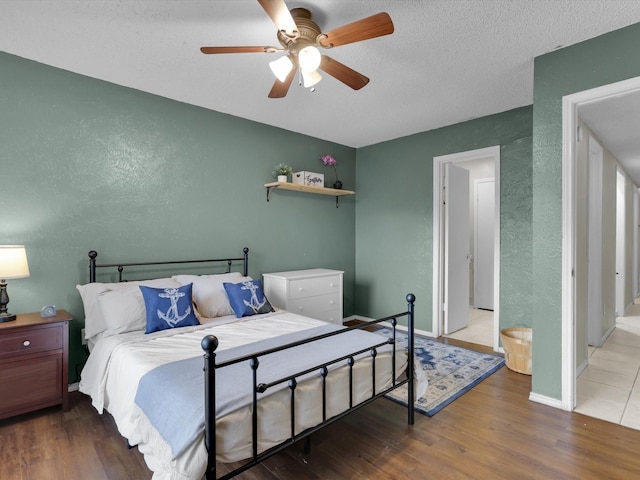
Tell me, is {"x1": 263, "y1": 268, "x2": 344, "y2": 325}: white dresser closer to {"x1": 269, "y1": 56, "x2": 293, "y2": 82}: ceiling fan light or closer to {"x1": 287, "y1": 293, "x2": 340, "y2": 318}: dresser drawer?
{"x1": 287, "y1": 293, "x2": 340, "y2": 318}: dresser drawer

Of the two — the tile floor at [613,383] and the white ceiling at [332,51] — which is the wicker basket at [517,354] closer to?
the tile floor at [613,383]

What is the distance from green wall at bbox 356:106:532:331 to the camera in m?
3.66

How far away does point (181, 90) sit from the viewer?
10.4 feet

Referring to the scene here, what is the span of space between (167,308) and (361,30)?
2260mm

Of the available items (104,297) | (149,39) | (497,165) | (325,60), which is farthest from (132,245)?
(497,165)

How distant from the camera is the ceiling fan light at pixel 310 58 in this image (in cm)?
193

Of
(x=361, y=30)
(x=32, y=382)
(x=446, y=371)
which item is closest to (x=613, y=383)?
(x=446, y=371)

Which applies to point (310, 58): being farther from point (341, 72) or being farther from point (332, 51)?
point (332, 51)

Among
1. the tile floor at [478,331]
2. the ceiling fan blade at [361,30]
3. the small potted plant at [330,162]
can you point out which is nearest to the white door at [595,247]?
the tile floor at [478,331]

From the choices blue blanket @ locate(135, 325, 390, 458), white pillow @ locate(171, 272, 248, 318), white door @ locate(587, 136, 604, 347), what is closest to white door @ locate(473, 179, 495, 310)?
white door @ locate(587, 136, 604, 347)

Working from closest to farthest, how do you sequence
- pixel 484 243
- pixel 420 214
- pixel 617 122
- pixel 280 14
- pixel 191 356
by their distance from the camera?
pixel 280 14, pixel 191 356, pixel 617 122, pixel 420 214, pixel 484 243

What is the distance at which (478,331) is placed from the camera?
4582 mm

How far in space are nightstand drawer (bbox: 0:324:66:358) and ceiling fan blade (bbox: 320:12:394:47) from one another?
2642mm

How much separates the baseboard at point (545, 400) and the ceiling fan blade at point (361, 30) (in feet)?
8.96
